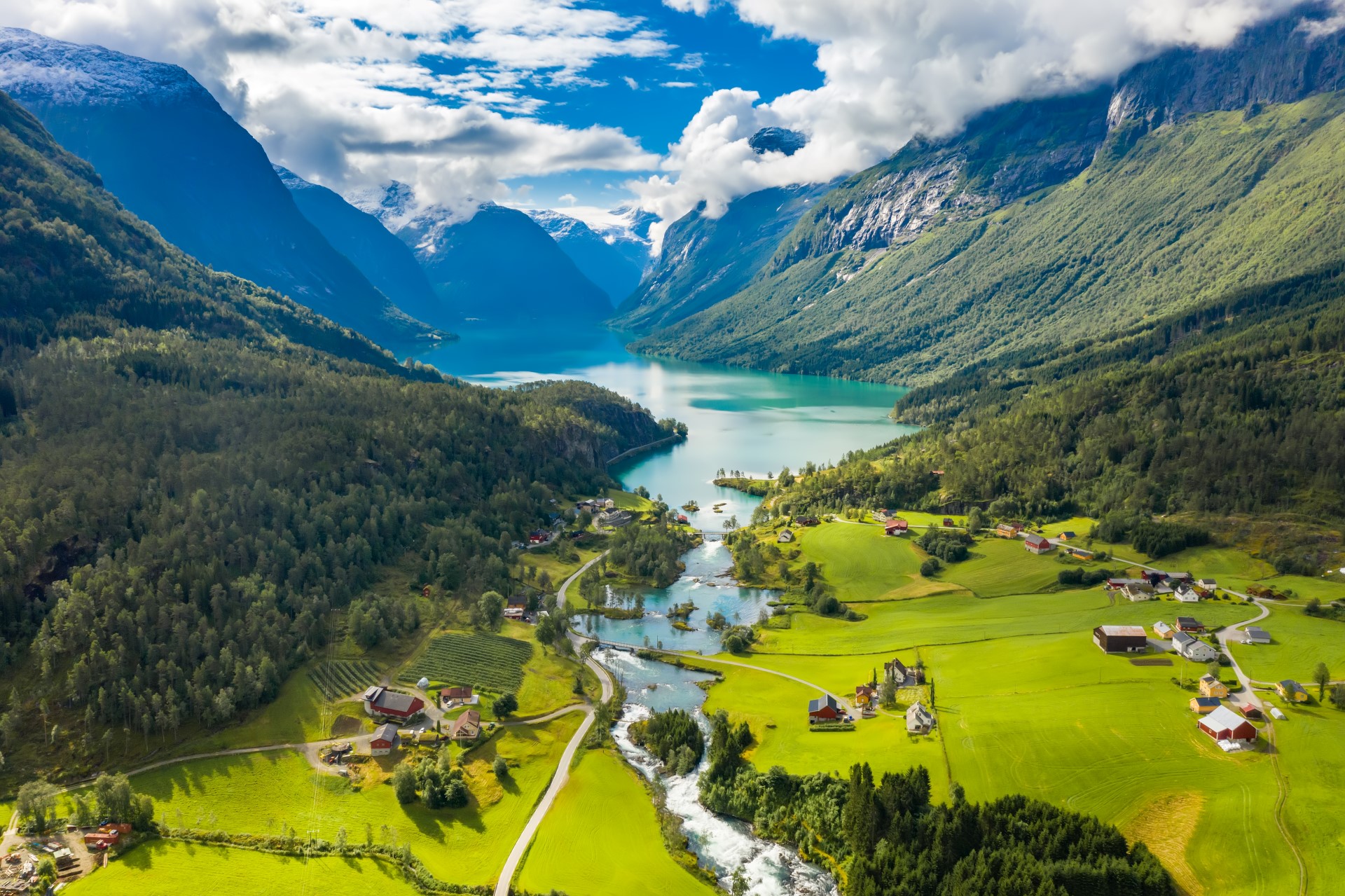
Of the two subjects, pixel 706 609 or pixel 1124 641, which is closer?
pixel 1124 641

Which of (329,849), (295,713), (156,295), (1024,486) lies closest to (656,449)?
Result: (1024,486)

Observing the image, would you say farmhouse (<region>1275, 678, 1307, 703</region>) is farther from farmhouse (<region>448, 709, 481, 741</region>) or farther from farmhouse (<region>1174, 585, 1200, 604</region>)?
farmhouse (<region>448, 709, 481, 741</region>)

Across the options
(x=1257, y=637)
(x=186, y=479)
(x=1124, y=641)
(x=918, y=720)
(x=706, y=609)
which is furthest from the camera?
(x=706, y=609)

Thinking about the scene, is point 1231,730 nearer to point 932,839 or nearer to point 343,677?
point 932,839

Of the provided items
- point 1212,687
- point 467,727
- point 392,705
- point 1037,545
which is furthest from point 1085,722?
point 392,705

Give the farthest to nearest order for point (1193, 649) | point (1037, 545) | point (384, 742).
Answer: point (1037, 545)
point (1193, 649)
point (384, 742)

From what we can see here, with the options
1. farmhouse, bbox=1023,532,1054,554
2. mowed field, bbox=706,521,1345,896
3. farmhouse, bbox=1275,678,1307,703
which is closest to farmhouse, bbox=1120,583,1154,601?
mowed field, bbox=706,521,1345,896

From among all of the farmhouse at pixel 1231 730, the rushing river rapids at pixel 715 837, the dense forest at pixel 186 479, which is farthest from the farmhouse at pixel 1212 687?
the dense forest at pixel 186 479

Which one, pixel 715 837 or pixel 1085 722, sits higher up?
pixel 1085 722
